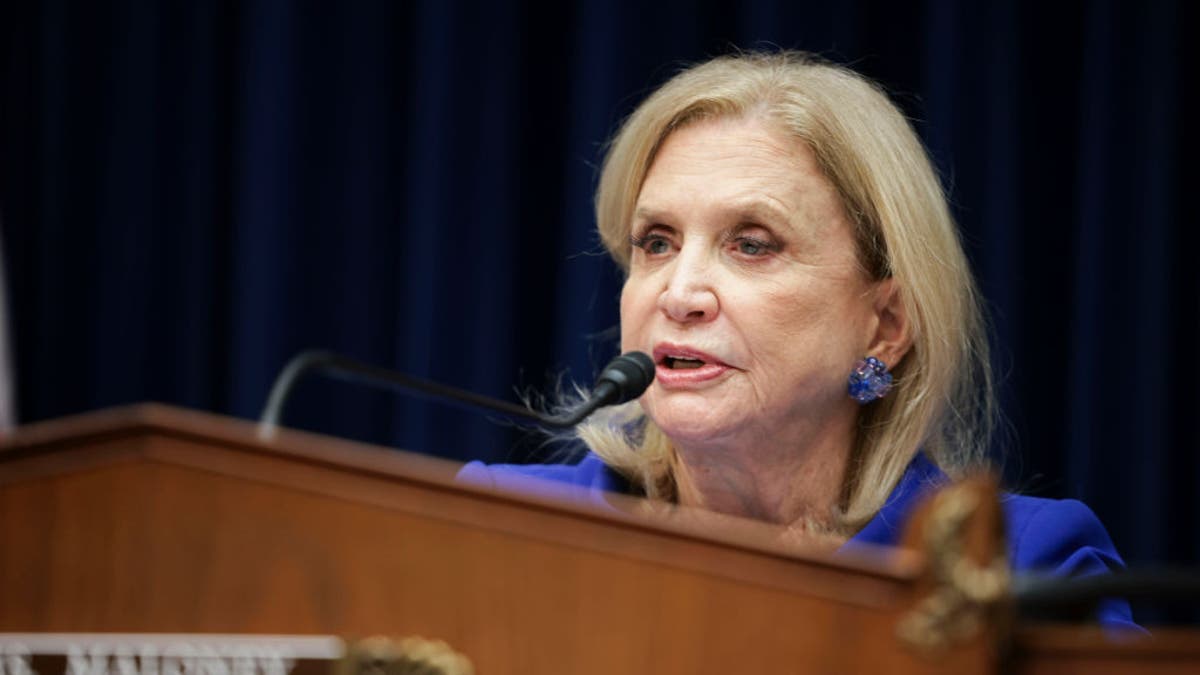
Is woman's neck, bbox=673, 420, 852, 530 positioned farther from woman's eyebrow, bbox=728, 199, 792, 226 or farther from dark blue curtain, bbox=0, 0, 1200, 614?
dark blue curtain, bbox=0, 0, 1200, 614

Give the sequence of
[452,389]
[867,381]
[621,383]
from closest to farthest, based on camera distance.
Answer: [452,389] → [621,383] → [867,381]

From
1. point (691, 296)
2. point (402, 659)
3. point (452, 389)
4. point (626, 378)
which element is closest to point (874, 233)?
point (691, 296)

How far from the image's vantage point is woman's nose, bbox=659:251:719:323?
157 cm

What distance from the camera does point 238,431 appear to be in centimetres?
70

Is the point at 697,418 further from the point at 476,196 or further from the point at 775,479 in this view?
the point at 476,196

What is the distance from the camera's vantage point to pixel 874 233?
5.48 ft

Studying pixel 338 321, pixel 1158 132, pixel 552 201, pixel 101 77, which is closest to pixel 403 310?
pixel 338 321

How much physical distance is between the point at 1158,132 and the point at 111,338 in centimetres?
178

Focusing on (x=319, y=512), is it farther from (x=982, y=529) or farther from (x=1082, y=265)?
(x=1082, y=265)

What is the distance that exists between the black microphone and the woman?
10cm

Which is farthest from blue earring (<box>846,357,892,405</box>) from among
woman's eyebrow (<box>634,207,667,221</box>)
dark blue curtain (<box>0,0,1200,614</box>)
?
dark blue curtain (<box>0,0,1200,614</box>)

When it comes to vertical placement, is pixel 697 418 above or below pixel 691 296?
below

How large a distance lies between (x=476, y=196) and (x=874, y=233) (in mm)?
990

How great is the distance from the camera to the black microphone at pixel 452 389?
3.91 ft
